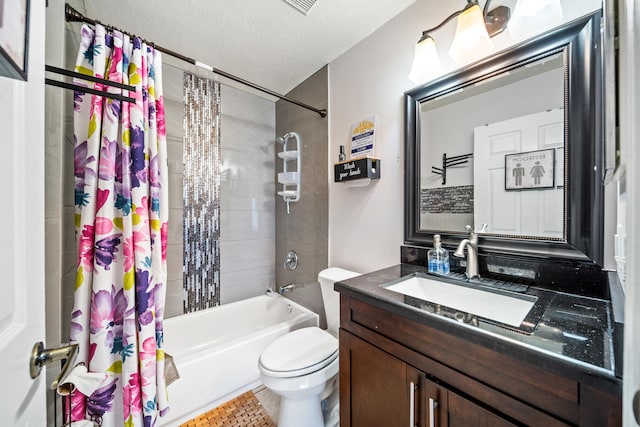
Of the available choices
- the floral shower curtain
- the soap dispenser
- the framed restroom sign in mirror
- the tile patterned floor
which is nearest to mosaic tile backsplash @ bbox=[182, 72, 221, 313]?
the tile patterned floor

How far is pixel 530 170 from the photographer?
0.97 meters

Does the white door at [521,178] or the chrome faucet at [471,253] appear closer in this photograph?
the white door at [521,178]

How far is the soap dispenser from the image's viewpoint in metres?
1.14

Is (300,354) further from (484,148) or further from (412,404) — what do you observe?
(484,148)

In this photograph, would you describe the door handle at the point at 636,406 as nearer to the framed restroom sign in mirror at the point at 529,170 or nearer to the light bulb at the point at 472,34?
the framed restroom sign in mirror at the point at 529,170

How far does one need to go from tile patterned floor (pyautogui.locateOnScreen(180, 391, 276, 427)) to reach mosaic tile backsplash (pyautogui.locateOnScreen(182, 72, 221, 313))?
0.83 m

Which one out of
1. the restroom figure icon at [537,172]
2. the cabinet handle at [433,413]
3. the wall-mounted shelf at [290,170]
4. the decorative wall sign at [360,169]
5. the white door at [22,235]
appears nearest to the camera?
the white door at [22,235]

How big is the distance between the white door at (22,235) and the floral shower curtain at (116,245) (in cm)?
47

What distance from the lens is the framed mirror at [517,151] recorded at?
0.83m

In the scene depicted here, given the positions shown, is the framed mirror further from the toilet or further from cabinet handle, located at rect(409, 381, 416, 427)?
the toilet

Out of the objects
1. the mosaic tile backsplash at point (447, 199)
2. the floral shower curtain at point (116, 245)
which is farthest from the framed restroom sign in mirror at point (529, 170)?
the floral shower curtain at point (116, 245)

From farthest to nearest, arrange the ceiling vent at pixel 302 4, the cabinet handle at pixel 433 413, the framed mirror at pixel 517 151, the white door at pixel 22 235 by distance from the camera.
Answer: the ceiling vent at pixel 302 4 → the framed mirror at pixel 517 151 → the cabinet handle at pixel 433 413 → the white door at pixel 22 235

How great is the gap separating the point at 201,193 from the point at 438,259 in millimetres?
1878

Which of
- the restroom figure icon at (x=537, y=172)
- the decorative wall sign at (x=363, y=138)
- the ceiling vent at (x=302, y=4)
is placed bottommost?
the restroom figure icon at (x=537, y=172)
